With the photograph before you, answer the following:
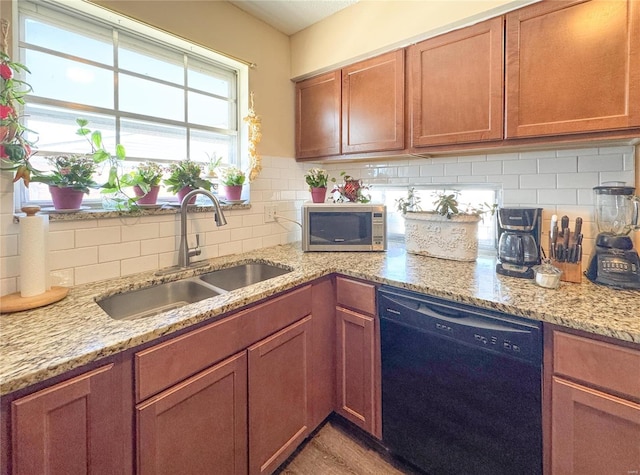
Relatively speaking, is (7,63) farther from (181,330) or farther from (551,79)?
(551,79)

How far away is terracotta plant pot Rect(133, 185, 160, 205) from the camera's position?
1507 mm

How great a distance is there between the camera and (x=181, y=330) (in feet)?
3.29

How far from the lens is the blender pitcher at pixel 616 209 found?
1.29 m

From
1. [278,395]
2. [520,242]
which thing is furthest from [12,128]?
[520,242]

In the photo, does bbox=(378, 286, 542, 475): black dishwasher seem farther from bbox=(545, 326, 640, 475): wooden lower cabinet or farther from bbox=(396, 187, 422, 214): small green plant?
bbox=(396, 187, 422, 214): small green plant

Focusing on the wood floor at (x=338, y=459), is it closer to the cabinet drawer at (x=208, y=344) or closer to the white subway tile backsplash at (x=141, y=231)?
the cabinet drawer at (x=208, y=344)

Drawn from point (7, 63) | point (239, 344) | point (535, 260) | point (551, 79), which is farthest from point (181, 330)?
point (551, 79)

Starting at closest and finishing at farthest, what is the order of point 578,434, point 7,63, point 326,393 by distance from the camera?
point 578,434 < point 7,63 < point 326,393

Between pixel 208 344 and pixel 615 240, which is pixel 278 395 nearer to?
pixel 208 344

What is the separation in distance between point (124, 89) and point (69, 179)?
0.59m

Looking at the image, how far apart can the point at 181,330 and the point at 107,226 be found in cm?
74

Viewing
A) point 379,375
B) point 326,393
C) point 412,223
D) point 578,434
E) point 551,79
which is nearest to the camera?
point 578,434

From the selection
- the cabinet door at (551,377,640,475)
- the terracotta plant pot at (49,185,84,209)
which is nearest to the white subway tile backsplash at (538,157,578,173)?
the cabinet door at (551,377,640,475)

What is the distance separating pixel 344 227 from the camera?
1.96 m
